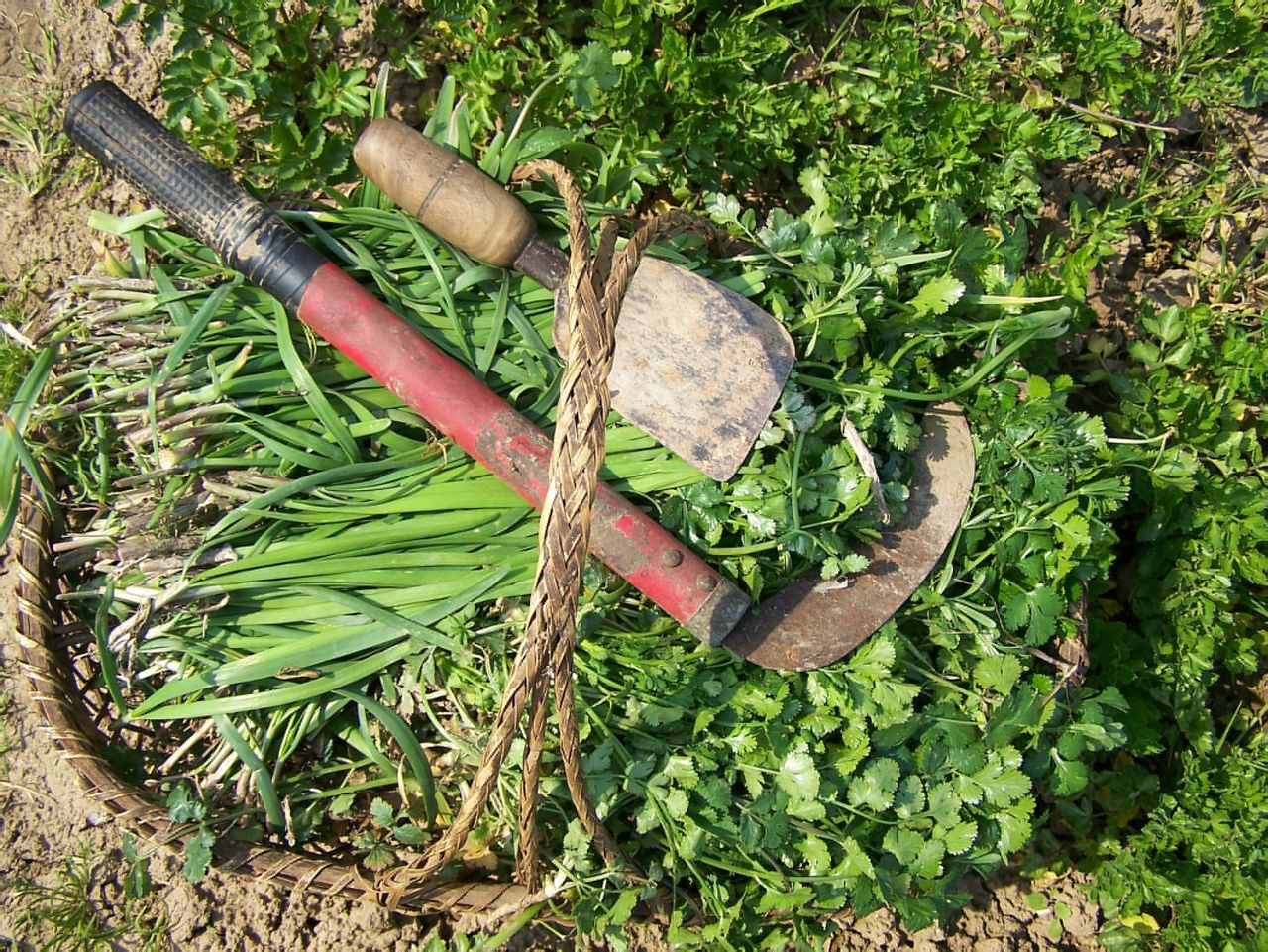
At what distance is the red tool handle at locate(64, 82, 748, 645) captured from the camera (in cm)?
174

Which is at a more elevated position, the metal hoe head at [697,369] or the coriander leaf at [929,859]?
the metal hoe head at [697,369]

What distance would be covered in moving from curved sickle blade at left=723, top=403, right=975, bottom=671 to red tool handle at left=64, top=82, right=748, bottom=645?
0.41ft

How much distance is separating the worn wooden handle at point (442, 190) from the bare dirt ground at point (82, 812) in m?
0.83

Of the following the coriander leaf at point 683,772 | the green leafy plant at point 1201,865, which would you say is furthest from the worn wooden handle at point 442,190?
the green leafy plant at point 1201,865

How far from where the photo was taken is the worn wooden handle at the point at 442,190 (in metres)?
1.86

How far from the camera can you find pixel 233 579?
184 cm

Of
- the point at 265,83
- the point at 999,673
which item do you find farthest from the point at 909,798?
the point at 265,83

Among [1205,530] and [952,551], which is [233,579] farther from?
[1205,530]

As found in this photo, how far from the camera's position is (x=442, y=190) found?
185 centimetres

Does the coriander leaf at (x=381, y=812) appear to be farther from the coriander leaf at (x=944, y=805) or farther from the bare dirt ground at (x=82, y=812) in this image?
the coriander leaf at (x=944, y=805)

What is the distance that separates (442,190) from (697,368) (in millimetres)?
659

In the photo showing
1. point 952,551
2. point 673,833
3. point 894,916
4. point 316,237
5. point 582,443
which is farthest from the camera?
point 894,916

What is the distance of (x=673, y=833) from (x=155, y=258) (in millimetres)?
1729

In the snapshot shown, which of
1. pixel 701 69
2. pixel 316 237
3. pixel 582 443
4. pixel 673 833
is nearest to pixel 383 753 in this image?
pixel 673 833
